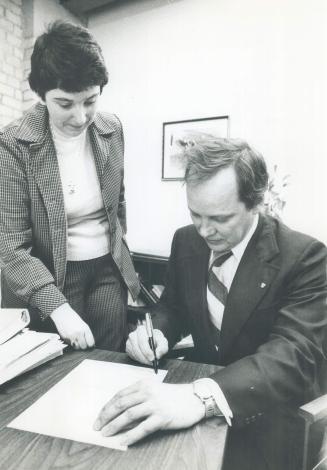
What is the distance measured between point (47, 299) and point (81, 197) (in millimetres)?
438

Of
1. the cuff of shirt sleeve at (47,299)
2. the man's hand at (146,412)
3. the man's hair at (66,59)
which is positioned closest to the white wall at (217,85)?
the man's hair at (66,59)

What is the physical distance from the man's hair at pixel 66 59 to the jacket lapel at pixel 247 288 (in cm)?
78

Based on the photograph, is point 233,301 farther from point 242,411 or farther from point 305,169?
point 305,169

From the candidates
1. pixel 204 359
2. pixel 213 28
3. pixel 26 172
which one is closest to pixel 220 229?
pixel 204 359

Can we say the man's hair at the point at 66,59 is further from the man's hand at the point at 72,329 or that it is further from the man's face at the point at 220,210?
the man's hand at the point at 72,329

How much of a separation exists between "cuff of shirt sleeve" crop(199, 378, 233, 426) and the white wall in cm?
202

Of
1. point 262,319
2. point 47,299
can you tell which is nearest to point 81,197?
point 47,299

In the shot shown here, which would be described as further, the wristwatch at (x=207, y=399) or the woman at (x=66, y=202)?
the woman at (x=66, y=202)

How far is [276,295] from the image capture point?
113 cm

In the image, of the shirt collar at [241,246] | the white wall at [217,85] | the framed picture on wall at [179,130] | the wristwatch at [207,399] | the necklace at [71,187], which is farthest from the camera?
the framed picture on wall at [179,130]

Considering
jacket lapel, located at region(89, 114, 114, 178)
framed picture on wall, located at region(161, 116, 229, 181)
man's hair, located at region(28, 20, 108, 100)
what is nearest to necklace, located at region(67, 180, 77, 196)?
jacket lapel, located at region(89, 114, 114, 178)

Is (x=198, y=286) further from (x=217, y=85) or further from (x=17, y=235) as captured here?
(x=217, y=85)

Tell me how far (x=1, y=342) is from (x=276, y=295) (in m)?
0.76

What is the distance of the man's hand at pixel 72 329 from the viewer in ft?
3.59
